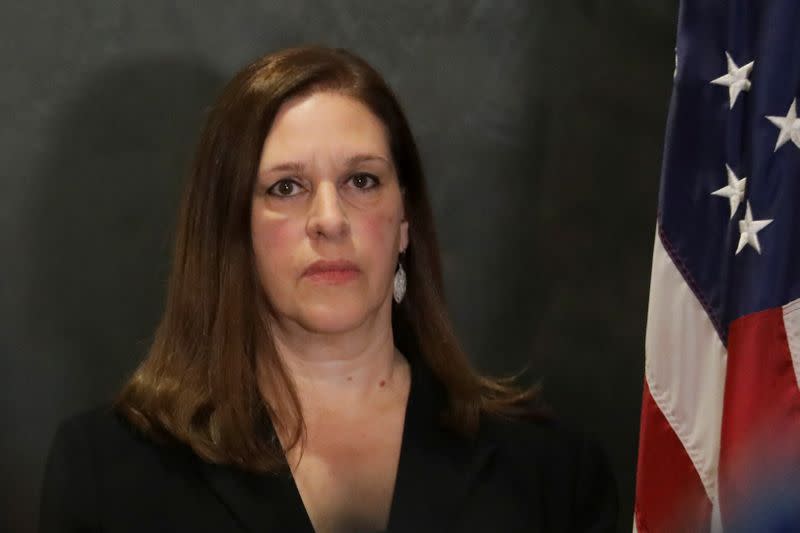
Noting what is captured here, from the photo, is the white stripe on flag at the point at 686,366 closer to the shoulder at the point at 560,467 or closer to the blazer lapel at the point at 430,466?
the shoulder at the point at 560,467

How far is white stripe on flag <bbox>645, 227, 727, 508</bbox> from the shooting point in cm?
194

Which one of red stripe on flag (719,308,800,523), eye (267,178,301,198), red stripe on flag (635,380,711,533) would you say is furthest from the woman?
red stripe on flag (719,308,800,523)

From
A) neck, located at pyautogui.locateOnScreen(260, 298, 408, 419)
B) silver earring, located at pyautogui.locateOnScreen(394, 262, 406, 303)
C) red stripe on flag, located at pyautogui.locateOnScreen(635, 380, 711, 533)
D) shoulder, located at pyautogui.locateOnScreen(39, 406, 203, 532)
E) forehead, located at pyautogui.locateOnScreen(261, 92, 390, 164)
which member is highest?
forehead, located at pyautogui.locateOnScreen(261, 92, 390, 164)

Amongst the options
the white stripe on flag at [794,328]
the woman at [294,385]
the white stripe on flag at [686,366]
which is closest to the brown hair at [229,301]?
the woman at [294,385]

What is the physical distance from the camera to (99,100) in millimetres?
2357

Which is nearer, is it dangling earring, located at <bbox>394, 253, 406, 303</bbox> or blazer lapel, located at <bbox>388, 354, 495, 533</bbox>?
blazer lapel, located at <bbox>388, 354, 495, 533</bbox>

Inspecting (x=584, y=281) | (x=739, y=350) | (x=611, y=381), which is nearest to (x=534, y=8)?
(x=584, y=281)

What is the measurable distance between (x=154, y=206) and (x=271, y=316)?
0.50 metres

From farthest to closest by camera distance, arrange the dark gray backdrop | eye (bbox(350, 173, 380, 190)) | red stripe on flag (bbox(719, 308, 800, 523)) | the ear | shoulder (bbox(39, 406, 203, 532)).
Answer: the dark gray backdrop
the ear
eye (bbox(350, 173, 380, 190))
shoulder (bbox(39, 406, 203, 532))
red stripe on flag (bbox(719, 308, 800, 523))

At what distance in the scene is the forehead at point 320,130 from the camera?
1.93 metres

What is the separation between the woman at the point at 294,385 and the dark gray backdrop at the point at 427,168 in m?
0.43

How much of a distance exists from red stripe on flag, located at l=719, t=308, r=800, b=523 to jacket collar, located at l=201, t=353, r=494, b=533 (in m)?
0.41

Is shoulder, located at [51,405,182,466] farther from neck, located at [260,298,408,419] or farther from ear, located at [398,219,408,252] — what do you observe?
ear, located at [398,219,408,252]

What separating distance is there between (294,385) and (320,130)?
42 cm
